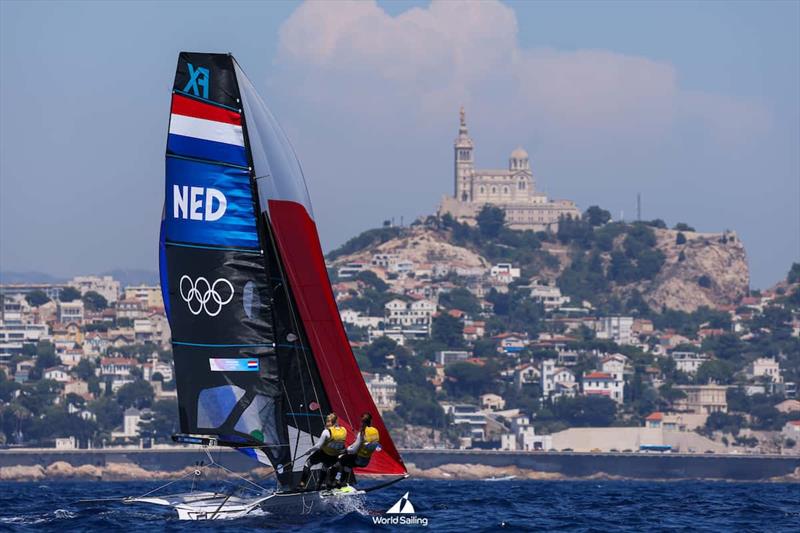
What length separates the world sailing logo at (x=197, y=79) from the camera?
21703mm

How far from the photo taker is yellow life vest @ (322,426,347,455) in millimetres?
21438

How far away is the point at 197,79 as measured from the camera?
2173 centimetres

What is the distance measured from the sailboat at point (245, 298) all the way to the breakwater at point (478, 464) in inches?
3281

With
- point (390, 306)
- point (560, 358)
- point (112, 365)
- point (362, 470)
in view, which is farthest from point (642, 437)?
point (362, 470)

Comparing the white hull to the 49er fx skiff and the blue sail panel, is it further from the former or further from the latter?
the blue sail panel

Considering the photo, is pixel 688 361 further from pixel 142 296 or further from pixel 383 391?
pixel 142 296

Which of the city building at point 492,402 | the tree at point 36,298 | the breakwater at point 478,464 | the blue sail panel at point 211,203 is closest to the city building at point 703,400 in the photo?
the city building at point 492,402

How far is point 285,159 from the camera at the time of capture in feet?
72.8

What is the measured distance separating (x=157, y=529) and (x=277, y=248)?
12.1 feet

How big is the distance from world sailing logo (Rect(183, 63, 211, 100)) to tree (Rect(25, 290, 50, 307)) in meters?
176

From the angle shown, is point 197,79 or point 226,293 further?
point 226,293

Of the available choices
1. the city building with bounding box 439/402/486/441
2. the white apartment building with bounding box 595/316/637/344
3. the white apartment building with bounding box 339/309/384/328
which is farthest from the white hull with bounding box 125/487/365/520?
the white apartment building with bounding box 595/316/637/344

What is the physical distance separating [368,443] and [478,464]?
3773 inches

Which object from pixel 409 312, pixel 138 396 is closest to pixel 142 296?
pixel 409 312
